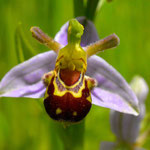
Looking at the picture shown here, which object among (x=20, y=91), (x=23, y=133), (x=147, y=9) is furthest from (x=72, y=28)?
(x=147, y=9)

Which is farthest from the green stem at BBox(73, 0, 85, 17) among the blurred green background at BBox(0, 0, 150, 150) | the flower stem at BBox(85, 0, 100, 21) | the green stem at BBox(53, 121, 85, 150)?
the blurred green background at BBox(0, 0, 150, 150)

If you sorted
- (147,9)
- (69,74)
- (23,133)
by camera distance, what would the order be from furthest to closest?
1. (147,9)
2. (23,133)
3. (69,74)

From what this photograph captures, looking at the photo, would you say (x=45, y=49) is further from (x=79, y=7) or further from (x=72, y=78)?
(x=72, y=78)

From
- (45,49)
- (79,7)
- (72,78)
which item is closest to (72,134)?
(72,78)

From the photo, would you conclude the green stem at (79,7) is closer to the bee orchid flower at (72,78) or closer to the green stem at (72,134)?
the bee orchid flower at (72,78)

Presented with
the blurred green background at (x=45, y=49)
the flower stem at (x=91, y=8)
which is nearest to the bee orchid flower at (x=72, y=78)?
the flower stem at (x=91, y=8)

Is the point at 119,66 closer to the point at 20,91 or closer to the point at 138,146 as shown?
the point at 138,146
